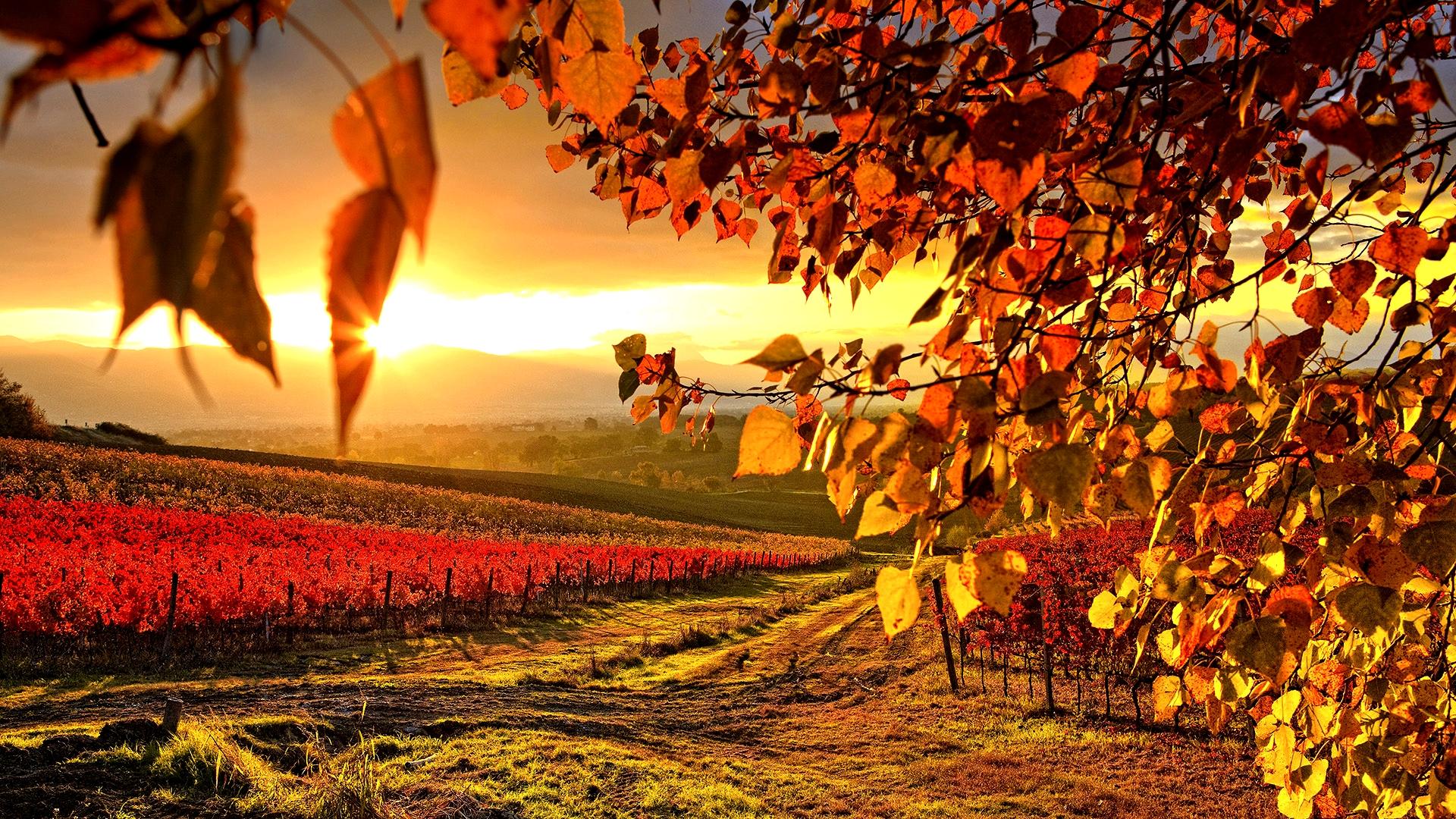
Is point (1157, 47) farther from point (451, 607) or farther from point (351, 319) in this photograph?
point (451, 607)

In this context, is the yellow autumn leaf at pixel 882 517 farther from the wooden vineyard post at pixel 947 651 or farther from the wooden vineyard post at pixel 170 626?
the wooden vineyard post at pixel 170 626

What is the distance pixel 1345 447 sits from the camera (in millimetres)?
1804

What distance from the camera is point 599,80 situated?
3.55 feet

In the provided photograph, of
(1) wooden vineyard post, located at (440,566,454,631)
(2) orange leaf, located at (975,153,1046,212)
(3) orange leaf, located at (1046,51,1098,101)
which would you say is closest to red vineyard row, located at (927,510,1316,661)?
(3) orange leaf, located at (1046,51,1098,101)

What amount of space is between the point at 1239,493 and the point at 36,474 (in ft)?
128

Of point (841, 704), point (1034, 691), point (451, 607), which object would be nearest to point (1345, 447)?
point (841, 704)

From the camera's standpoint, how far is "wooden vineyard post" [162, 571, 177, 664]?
11594 mm

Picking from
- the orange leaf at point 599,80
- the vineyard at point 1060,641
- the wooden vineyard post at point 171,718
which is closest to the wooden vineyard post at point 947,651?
the vineyard at point 1060,641

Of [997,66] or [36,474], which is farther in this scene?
[36,474]

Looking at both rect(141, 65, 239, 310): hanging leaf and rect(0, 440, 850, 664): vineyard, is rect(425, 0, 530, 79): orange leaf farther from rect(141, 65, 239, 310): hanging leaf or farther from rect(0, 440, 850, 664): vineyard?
rect(0, 440, 850, 664): vineyard

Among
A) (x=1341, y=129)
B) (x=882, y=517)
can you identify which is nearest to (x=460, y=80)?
(x=882, y=517)

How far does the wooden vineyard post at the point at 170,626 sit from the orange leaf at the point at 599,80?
13588 millimetres

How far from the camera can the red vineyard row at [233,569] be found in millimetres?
12016

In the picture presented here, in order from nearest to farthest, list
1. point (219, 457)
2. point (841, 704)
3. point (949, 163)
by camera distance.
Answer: point (949, 163) < point (841, 704) < point (219, 457)
